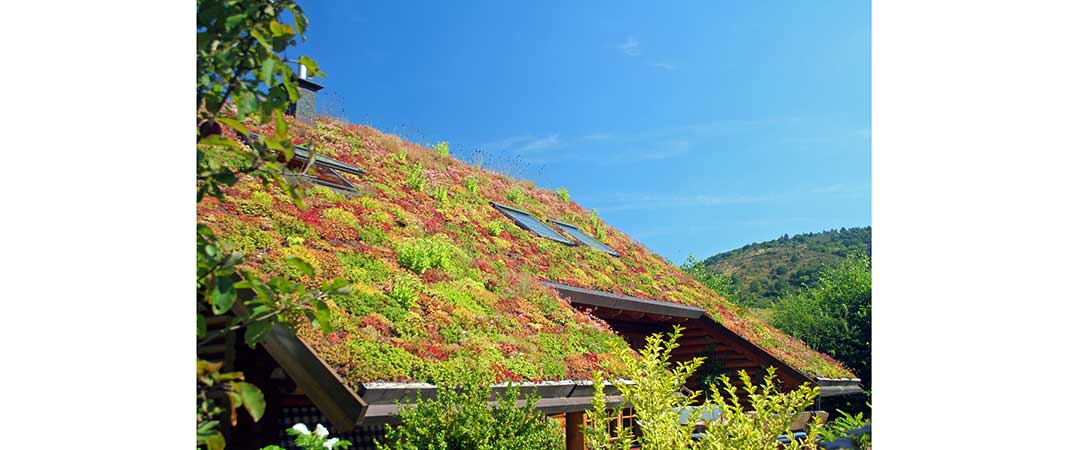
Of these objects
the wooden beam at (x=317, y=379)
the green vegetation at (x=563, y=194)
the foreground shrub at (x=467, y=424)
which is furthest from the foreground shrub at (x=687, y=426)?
the green vegetation at (x=563, y=194)

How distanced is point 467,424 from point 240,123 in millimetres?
2833

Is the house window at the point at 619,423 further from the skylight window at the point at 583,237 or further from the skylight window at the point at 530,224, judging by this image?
the skylight window at the point at 583,237

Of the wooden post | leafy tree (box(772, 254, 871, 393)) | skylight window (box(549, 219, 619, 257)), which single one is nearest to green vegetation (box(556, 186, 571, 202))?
skylight window (box(549, 219, 619, 257))

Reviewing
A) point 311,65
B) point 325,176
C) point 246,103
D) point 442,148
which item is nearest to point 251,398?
point 246,103

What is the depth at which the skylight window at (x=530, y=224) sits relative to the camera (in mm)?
10188

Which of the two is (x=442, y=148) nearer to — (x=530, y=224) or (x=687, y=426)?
(x=530, y=224)

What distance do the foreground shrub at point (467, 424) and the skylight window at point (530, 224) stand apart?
17.2 ft

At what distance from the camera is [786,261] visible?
21.3 meters
